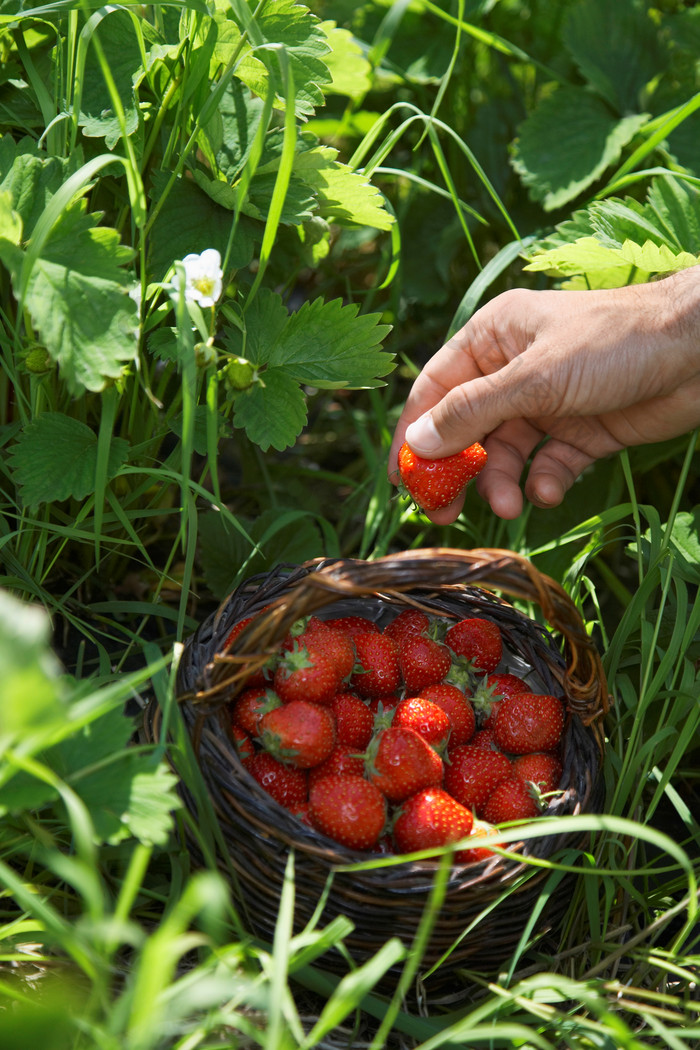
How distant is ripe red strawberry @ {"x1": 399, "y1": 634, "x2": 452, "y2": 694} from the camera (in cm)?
146

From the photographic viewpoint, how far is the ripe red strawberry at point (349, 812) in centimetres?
118

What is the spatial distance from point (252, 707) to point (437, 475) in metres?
0.52

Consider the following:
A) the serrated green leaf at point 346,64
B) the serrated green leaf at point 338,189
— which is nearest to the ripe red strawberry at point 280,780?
the serrated green leaf at point 338,189

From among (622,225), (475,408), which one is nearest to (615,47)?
(622,225)

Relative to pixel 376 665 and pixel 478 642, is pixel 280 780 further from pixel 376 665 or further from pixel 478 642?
pixel 478 642

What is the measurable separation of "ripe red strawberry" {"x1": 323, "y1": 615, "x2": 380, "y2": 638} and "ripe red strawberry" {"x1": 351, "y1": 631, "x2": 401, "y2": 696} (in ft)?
0.11

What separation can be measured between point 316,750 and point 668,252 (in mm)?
1071

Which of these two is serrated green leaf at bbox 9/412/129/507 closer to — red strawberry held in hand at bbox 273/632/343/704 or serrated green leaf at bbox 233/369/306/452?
serrated green leaf at bbox 233/369/306/452

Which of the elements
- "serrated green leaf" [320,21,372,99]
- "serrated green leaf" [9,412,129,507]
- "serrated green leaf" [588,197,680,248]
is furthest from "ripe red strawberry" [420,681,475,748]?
"serrated green leaf" [320,21,372,99]

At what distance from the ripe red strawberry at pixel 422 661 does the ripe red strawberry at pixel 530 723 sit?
0.13 meters

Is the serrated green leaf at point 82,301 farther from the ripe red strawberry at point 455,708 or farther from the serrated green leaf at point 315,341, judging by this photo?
the ripe red strawberry at point 455,708

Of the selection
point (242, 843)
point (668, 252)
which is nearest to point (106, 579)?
point (242, 843)

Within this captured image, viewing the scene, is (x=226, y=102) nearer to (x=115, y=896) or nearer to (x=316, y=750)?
(x=316, y=750)

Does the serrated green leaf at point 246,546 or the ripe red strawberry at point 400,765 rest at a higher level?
the ripe red strawberry at point 400,765
